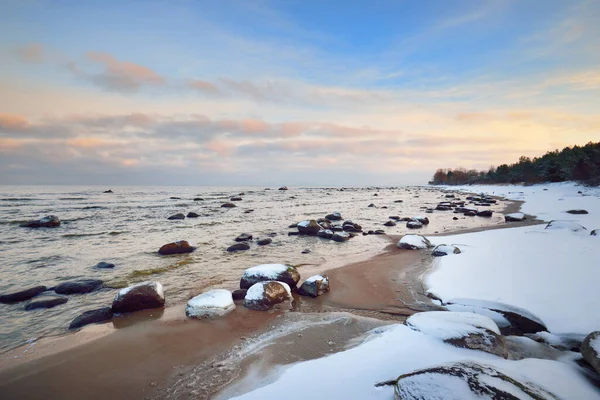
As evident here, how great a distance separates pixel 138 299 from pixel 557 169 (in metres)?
57.9

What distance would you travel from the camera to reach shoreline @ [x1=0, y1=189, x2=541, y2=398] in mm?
3480

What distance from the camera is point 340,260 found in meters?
9.47

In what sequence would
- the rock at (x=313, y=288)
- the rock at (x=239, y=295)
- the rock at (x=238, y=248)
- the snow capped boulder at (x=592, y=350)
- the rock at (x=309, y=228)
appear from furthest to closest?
1. the rock at (x=309, y=228)
2. the rock at (x=238, y=248)
3. the rock at (x=313, y=288)
4. the rock at (x=239, y=295)
5. the snow capped boulder at (x=592, y=350)

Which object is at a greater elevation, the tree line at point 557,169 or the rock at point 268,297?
the tree line at point 557,169

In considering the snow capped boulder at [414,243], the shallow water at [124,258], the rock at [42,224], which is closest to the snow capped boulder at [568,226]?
the snow capped boulder at [414,243]

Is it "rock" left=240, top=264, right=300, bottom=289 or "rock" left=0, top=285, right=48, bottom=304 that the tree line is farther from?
"rock" left=0, top=285, right=48, bottom=304

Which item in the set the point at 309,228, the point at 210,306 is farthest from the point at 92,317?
the point at 309,228

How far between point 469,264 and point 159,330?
7.42 m

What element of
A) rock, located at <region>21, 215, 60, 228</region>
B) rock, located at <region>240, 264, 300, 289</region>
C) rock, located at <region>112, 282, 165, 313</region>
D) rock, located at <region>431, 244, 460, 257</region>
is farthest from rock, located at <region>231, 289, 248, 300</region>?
rock, located at <region>21, 215, 60, 228</region>

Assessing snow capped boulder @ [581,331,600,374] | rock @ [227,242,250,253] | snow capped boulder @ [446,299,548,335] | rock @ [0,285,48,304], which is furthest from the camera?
rock @ [227,242,250,253]

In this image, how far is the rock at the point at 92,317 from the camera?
5001 mm

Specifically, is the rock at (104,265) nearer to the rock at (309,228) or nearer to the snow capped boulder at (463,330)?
the rock at (309,228)

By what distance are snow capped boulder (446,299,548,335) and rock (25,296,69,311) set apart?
336 inches

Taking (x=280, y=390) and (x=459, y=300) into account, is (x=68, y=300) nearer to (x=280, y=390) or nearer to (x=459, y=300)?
(x=280, y=390)
